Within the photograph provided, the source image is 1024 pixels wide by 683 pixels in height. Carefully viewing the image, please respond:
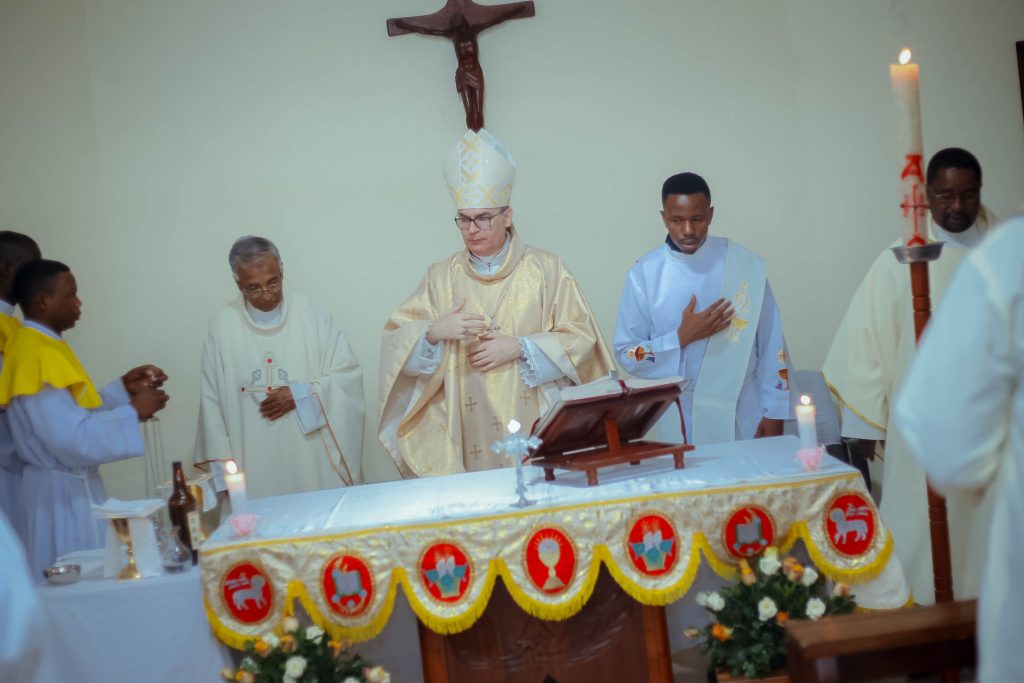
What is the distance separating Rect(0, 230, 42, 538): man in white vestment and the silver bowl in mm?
1380

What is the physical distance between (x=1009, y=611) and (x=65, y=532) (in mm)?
4121

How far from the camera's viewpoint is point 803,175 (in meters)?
6.96

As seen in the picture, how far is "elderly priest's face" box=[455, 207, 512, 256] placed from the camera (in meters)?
5.03

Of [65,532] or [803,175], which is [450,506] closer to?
[65,532]

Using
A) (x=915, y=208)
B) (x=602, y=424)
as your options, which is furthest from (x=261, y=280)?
(x=915, y=208)

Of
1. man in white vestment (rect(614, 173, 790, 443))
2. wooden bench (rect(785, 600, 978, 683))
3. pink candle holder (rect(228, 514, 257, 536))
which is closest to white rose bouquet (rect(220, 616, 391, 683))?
pink candle holder (rect(228, 514, 257, 536))

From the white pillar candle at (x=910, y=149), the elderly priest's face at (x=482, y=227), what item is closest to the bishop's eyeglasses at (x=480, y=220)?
the elderly priest's face at (x=482, y=227)

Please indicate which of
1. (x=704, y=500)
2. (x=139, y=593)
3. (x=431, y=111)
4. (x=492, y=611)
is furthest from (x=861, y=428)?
(x=431, y=111)

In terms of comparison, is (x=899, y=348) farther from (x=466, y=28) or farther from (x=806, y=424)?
(x=466, y=28)

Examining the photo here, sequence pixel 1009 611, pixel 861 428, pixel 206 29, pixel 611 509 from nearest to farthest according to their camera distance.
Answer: pixel 1009 611 < pixel 611 509 < pixel 861 428 < pixel 206 29

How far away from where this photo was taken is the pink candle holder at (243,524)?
365cm

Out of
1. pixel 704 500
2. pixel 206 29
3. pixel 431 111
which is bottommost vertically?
pixel 704 500

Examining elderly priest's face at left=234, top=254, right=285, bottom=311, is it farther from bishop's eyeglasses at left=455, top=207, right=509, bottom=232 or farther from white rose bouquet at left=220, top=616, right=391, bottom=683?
white rose bouquet at left=220, top=616, right=391, bottom=683

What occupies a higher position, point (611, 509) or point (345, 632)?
point (611, 509)
